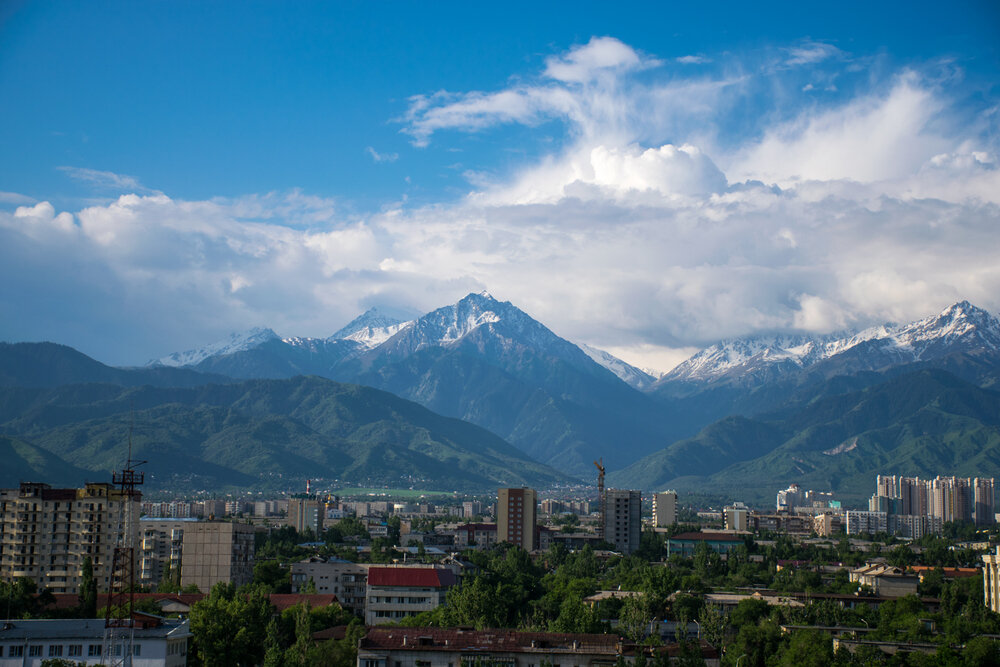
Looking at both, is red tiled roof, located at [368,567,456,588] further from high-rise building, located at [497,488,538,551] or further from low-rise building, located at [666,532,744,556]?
low-rise building, located at [666,532,744,556]

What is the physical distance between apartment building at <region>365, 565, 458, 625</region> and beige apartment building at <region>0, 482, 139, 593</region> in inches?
846

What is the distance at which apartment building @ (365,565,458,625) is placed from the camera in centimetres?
7962

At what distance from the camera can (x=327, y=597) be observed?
8081 cm

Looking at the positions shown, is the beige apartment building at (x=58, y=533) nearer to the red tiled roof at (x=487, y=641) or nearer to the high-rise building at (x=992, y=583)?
the red tiled roof at (x=487, y=641)

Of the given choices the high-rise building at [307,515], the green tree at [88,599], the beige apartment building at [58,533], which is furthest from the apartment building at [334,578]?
the high-rise building at [307,515]

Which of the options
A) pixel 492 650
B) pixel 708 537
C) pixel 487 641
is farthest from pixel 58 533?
pixel 708 537

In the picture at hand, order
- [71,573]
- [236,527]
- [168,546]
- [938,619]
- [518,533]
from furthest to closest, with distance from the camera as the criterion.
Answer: [518,533]
[168,546]
[236,527]
[71,573]
[938,619]

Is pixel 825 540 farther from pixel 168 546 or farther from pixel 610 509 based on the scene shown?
→ pixel 168 546

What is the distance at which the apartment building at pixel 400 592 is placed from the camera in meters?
79.6

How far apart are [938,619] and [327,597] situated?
1571 inches

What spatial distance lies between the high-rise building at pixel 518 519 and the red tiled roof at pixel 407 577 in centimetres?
7438

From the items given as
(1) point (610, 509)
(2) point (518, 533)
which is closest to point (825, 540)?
(1) point (610, 509)

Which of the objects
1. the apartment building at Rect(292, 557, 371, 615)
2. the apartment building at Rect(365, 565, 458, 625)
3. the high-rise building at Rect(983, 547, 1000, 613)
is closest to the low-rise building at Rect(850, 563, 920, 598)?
the high-rise building at Rect(983, 547, 1000, 613)

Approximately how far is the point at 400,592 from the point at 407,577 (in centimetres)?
169
